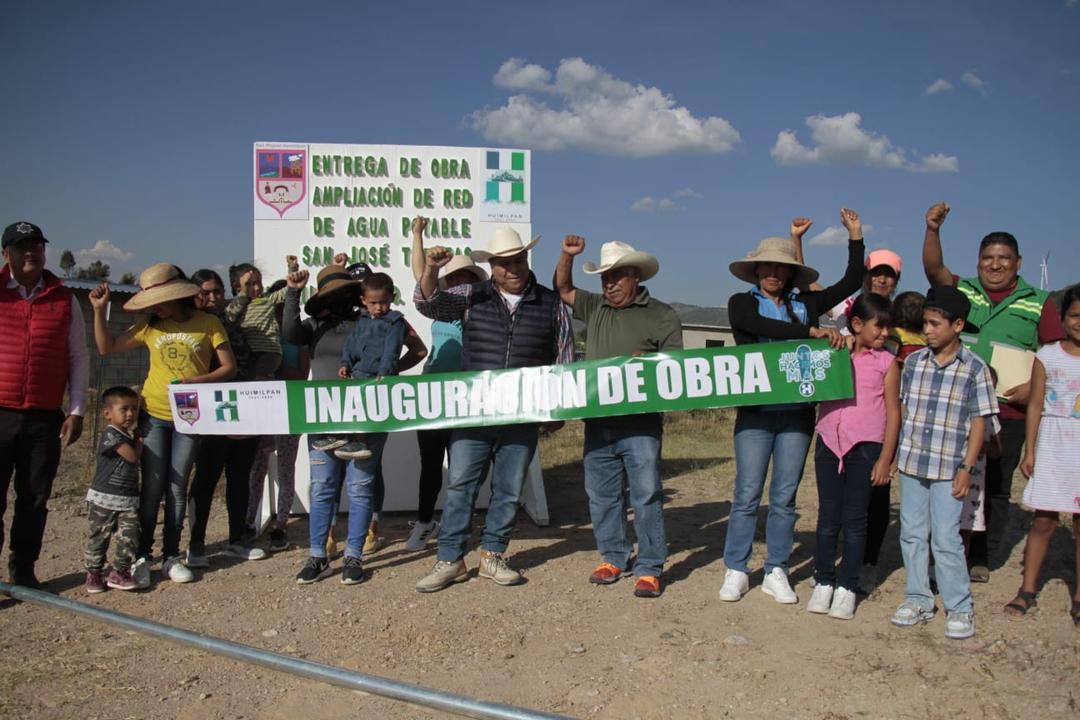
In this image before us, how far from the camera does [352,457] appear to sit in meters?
5.58

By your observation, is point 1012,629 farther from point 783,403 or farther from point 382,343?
point 382,343

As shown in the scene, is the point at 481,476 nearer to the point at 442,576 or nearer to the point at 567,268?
the point at 442,576

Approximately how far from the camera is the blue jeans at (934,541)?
4.63m

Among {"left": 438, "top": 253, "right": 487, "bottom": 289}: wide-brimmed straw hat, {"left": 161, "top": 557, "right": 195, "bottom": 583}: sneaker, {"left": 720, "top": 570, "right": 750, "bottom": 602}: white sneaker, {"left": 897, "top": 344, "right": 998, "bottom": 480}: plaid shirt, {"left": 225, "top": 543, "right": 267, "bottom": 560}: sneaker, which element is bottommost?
{"left": 225, "top": 543, "right": 267, "bottom": 560}: sneaker

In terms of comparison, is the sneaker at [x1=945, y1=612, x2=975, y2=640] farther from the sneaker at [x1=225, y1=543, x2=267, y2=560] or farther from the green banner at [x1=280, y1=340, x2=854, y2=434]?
the sneaker at [x1=225, y1=543, x2=267, y2=560]

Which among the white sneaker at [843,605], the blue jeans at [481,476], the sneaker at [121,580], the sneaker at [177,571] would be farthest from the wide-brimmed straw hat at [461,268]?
the white sneaker at [843,605]

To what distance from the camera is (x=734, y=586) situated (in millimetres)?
5207

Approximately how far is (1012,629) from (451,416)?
135 inches

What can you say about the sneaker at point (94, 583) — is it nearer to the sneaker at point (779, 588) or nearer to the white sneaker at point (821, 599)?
the sneaker at point (779, 588)

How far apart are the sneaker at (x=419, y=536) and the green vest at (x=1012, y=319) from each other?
4054 mm

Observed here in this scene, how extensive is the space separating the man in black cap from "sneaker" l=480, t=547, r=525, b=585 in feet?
8.68

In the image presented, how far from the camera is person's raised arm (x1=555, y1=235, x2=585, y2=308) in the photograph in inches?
209

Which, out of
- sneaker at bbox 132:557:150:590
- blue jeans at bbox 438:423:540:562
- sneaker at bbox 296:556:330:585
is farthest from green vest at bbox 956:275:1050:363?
sneaker at bbox 132:557:150:590

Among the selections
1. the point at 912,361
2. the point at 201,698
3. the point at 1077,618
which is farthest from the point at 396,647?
the point at 1077,618
